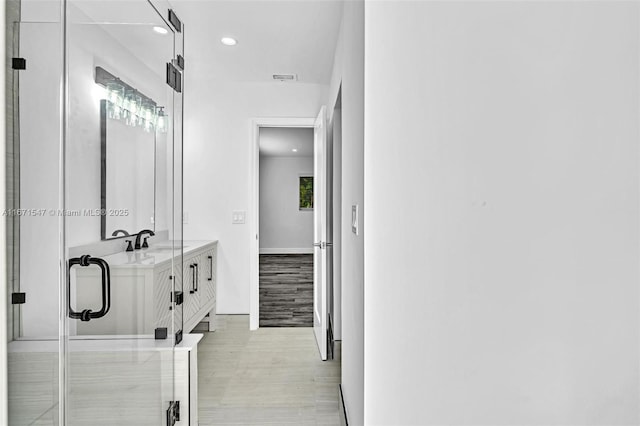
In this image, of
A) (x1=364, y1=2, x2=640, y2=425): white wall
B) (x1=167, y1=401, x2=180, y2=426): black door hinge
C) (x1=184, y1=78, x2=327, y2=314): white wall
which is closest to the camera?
(x1=364, y1=2, x2=640, y2=425): white wall

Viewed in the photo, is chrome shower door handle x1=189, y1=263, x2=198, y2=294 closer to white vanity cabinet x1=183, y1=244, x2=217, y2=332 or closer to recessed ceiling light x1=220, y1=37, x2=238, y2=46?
white vanity cabinet x1=183, y1=244, x2=217, y2=332

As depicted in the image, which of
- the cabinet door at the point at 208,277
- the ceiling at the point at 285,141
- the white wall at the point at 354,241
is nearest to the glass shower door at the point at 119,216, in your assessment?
the white wall at the point at 354,241

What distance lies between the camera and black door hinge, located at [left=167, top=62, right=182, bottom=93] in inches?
73.6

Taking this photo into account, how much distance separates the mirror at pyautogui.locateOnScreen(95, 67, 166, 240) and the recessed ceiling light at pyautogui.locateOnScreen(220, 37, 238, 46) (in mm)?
1575

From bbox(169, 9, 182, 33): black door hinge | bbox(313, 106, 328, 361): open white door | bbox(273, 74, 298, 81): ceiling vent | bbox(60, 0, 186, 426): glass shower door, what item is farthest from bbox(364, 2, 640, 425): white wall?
bbox(273, 74, 298, 81): ceiling vent

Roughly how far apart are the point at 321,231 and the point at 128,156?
2.10m

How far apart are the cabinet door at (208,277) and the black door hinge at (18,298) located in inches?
95.7

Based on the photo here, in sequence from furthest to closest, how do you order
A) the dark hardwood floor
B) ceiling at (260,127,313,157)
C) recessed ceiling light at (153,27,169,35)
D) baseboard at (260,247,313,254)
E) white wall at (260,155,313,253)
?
1. baseboard at (260,247,313,254)
2. white wall at (260,155,313,253)
3. ceiling at (260,127,313,157)
4. the dark hardwood floor
5. recessed ceiling light at (153,27,169,35)

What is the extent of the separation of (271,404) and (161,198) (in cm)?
140

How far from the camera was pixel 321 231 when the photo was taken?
350 cm

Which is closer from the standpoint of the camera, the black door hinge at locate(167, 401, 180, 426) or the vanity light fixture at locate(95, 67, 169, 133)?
the vanity light fixture at locate(95, 67, 169, 133)

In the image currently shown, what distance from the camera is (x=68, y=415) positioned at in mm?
1334

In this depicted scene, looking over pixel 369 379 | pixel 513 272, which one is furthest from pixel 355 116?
pixel 513 272

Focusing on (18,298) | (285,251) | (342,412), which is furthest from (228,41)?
(285,251)
